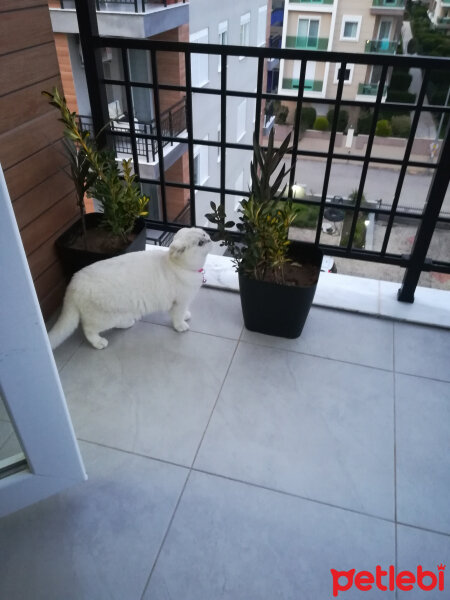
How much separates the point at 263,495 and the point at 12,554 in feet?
2.49

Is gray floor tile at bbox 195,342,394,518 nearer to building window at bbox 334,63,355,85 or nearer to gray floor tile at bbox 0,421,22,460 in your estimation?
gray floor tile at bbox 0,421,22,460

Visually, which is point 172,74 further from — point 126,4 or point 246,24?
point 246,24

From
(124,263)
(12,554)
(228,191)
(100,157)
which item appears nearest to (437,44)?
(228,191)

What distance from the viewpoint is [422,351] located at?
1808 mm

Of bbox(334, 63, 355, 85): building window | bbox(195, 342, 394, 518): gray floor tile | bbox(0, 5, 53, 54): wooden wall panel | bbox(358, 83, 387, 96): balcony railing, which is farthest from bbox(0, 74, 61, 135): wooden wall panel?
bbox(358, 83, 387, 96): balcony railing

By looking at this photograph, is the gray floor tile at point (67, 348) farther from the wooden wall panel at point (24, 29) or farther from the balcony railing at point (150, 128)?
the balcony railing at point (150, 128)

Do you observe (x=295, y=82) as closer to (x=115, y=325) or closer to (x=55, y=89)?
(x=55, y=89)

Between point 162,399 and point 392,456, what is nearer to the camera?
point 392,456

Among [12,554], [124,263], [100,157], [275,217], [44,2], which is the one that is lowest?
[12,554]

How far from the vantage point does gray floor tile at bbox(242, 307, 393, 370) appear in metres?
1.79

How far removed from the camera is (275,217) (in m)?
1.70

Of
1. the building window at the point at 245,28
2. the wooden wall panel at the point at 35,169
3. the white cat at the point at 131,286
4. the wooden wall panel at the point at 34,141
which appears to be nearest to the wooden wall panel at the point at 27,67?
the wooden wall panel at the point at 34,141

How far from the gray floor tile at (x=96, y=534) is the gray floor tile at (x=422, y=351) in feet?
3.50

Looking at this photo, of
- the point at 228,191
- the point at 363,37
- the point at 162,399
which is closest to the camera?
the point at 162,399
